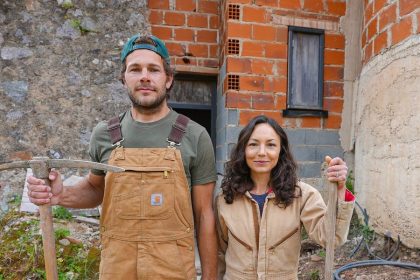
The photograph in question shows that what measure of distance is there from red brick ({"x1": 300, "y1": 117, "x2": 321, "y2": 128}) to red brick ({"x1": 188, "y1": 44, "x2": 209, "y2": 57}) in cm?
136

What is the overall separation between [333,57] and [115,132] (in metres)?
3.03

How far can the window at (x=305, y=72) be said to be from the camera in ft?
13.4

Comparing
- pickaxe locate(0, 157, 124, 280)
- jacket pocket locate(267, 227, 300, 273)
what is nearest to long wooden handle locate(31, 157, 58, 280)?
pickaxe locate(0, 157, 124, 280)

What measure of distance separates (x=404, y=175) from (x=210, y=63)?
241cm

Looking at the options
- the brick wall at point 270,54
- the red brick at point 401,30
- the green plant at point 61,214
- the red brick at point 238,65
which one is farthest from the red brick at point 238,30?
the green plant at point 61,214

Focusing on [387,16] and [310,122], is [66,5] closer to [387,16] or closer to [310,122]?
[310,122]

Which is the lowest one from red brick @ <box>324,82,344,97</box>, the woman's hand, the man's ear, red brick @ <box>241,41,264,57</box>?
the woman's hand

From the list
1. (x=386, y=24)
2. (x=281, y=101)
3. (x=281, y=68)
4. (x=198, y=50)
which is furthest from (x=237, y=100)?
(x=386, y=24)

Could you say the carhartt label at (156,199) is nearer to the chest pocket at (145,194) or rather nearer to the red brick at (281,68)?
the chest pocket at (145,194)

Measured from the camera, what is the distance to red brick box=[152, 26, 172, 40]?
4.29 m

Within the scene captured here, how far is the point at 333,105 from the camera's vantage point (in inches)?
166

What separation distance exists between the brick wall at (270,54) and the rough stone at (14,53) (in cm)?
203

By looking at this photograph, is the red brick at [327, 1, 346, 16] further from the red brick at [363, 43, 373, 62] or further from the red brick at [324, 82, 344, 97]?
the red brick at [324, 82, 344, 97]

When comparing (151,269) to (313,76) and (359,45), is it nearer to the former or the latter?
(313,76)
